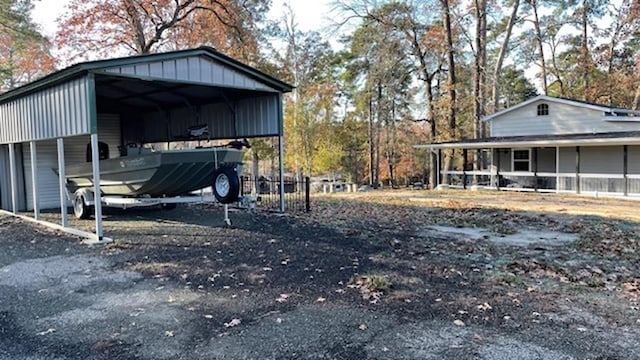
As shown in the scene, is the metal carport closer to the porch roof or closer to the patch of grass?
the patch of grass

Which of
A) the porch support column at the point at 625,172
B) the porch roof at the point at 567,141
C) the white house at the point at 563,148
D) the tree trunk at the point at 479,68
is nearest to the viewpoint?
the porch roof at the point at 567,141

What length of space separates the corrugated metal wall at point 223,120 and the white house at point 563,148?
11554 millimetres

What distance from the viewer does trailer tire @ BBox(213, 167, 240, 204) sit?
29.5ft

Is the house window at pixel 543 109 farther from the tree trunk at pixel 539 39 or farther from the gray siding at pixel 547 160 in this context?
the tree trunk at pixel 539 39

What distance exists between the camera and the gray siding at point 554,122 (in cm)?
1877

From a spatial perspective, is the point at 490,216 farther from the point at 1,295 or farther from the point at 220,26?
the point at 220,26

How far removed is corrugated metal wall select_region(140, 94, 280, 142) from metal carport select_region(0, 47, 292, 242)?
0.03 meters

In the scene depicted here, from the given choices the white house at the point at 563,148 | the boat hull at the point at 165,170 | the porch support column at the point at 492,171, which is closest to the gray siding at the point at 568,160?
the white house at the point at 563,148

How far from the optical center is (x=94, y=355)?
3.55 metres

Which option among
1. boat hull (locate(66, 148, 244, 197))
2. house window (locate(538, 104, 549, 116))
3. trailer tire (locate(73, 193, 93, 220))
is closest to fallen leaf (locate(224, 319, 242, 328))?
boat hull (locate(66, 148, 244, 197))

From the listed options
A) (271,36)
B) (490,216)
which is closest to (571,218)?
(490,216)

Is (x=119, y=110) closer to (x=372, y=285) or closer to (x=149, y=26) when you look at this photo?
(x=149, y=26)

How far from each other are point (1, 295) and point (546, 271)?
267 inches

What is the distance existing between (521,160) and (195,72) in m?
16.8
